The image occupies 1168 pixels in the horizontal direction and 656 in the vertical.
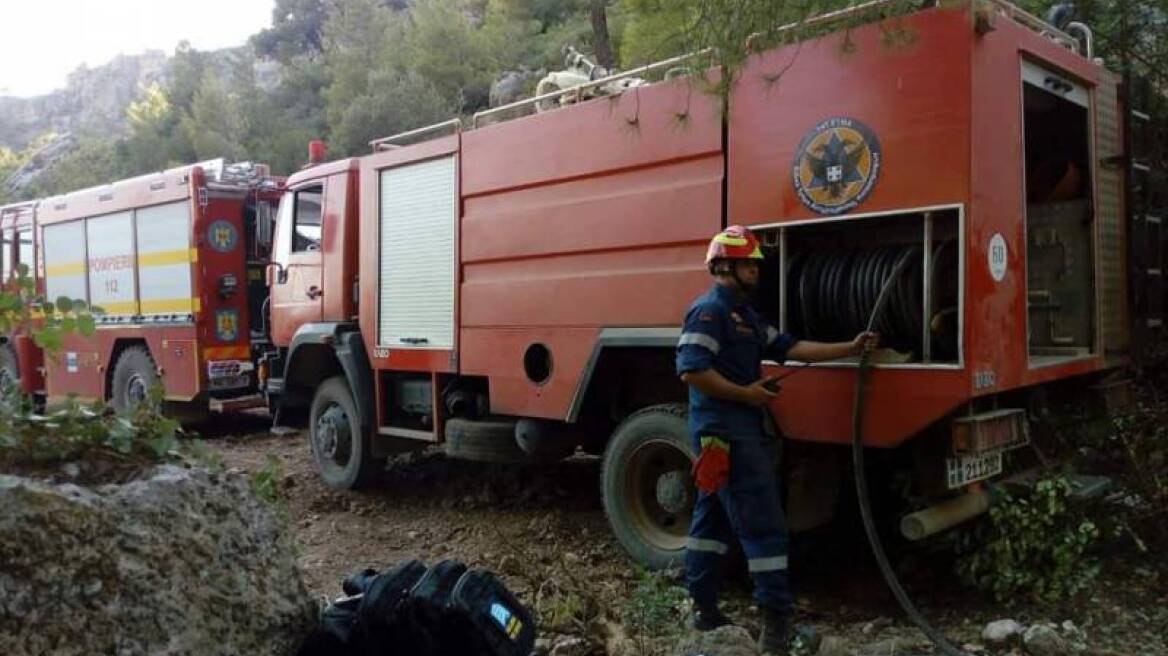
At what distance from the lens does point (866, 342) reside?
385 centimetres

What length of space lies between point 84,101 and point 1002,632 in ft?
345

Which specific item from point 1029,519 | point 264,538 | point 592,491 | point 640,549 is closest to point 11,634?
point 264,538

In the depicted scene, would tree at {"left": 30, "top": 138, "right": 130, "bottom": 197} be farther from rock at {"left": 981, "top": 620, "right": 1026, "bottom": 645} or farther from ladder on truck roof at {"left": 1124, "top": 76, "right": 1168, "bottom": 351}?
rock at {"left": 981, "top": 620, "right": 1026, "bottom": 645}

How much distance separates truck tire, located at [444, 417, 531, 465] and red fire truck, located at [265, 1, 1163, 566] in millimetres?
17

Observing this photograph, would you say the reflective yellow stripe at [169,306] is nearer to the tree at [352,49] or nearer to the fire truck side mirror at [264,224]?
the fire truck side mirror at [264,224]

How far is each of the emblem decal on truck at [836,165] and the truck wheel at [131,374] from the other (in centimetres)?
835

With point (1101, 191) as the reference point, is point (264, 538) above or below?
below

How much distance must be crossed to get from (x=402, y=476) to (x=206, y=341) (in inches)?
128

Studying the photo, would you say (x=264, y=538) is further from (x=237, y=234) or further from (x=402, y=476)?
(x=237, y=234)

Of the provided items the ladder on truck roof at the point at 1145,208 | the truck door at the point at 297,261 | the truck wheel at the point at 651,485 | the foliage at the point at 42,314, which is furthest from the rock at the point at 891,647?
the truck door at the point at 297,261

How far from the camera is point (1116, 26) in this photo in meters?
6.14

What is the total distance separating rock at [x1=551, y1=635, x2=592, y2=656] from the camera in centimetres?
358

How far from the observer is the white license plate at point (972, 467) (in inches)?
152

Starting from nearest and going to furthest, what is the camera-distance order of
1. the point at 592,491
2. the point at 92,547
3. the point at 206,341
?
the point at 92,547 → the point at 592,491 → the point at 206,341
